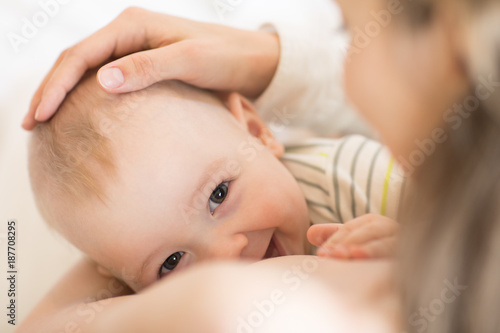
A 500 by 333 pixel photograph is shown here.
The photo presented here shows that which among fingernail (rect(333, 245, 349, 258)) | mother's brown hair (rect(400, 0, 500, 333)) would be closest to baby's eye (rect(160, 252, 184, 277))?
fingernail (rect(333, 245, 349, 258))

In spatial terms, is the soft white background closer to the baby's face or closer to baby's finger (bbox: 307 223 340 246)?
the baby's face

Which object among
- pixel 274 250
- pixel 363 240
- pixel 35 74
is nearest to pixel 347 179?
pixel 274 250

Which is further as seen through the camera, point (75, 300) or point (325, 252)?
point (75, 300)

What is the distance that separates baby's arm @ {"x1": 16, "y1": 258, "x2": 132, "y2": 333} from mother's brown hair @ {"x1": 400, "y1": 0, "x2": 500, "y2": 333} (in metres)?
0.42

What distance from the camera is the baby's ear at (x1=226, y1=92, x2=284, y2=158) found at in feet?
2.95

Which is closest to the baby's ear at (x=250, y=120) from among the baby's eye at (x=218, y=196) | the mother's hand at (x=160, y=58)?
the mother's hand at (x=160, y=58)

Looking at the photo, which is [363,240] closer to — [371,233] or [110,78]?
[371,233]

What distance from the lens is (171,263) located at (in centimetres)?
77

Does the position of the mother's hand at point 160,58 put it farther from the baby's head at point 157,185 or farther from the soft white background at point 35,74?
the soft white background at point 35,74

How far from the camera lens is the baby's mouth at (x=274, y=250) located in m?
0.80

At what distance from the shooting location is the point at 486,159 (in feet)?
1.49

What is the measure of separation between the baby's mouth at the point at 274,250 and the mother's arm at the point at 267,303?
207 mm

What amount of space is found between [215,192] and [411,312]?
34 cm

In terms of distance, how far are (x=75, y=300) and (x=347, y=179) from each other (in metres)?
0.51
